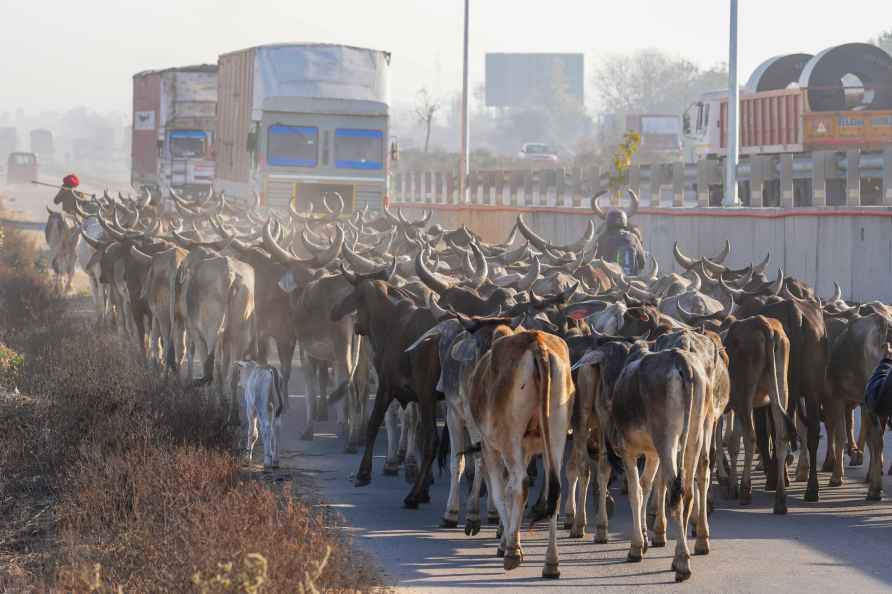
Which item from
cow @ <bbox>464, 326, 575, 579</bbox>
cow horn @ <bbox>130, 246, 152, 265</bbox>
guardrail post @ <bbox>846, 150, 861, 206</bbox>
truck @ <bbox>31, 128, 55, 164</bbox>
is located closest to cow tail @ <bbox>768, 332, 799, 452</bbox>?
cow @ <bbox>464, 326, 575, 579</bbox>

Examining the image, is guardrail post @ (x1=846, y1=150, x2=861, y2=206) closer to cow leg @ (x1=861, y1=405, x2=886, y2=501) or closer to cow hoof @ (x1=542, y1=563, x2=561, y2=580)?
cow leg @ (x1=861, y1=405, x2=886, y2=501)

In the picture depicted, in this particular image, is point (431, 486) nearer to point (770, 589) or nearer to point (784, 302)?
point (784, 302)

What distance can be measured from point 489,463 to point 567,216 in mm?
26634

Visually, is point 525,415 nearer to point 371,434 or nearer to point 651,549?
point 651,549

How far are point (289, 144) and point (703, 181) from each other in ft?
26.0

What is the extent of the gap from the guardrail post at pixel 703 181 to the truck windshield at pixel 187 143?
18.5m

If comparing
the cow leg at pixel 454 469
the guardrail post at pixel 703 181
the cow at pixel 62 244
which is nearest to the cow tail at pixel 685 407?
the cow leg at pixel 454 469

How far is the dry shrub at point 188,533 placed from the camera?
8188 millimetres

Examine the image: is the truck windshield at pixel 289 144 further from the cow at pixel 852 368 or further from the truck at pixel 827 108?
the cow at pixel 852 368

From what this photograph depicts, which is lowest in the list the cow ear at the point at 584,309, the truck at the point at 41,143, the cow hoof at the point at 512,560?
the cow hoof at the point at 512,560

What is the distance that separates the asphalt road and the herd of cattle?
157 mm

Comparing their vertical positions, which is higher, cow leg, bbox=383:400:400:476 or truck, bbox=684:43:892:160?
truck, bbox=684:43:892:160

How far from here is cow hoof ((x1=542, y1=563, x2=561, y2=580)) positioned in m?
9.95

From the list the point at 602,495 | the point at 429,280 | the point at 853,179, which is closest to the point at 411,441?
the point at 429,280
